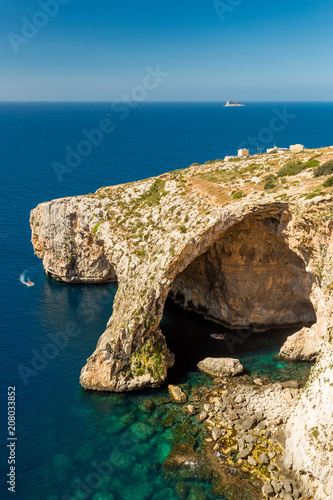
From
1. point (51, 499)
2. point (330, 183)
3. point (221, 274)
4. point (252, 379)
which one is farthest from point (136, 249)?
point (51, 499)

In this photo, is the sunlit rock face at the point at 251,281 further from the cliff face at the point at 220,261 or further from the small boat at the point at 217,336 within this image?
the small boat at the point at 217,336

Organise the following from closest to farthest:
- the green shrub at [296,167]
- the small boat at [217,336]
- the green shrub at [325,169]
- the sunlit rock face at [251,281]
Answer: the green shrub at [325,169], the green shrub at [296,167], the sunlit rock face at [251,281], the small boat at [217,336]

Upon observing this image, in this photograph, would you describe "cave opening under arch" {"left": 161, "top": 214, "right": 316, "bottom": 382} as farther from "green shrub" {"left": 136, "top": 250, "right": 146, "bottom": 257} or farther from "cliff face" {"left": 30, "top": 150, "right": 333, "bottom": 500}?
"green shrub" {"left": 136, "top": 250, "right": 146, "bottom": 257}

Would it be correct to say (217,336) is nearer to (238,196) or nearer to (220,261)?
(220,261)

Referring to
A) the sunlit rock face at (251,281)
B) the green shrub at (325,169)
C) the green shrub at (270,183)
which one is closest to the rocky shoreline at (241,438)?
the sunlit rock face at (251,281)

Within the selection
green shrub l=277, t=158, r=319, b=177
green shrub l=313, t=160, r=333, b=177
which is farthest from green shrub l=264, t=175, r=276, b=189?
green shrub l=313, t=160, r=333, b=177

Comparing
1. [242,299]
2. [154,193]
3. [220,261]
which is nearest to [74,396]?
[220,261]
